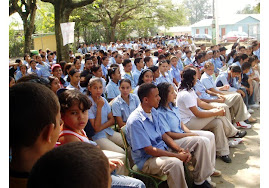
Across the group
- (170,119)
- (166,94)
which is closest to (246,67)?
(166,94)

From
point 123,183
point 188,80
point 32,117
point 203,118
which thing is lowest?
point 123,183

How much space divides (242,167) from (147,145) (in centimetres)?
173

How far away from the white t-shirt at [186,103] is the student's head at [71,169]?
291 cm

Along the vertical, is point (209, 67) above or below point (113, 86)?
above

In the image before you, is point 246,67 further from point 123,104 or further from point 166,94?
point 123,104

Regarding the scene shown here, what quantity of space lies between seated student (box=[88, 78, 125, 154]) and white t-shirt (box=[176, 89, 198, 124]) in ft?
3.39

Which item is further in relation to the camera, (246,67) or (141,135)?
(246,67)

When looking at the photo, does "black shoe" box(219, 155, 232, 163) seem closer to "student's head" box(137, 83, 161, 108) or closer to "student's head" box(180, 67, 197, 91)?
"student's head" box(180, 67, 197, 91)

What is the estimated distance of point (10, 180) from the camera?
1.14 m

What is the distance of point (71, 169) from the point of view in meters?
0.86

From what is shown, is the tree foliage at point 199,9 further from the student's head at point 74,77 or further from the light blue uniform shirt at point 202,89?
the student's head at point 74,77

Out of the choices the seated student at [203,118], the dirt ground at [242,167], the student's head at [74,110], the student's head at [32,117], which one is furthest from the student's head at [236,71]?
the student's head at [32,117]

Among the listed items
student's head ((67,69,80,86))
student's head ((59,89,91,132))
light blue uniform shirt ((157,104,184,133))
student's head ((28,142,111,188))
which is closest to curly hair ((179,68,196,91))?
light blue uniform shirt ((157,104,184,133))

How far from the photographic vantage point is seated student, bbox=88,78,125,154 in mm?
3275
